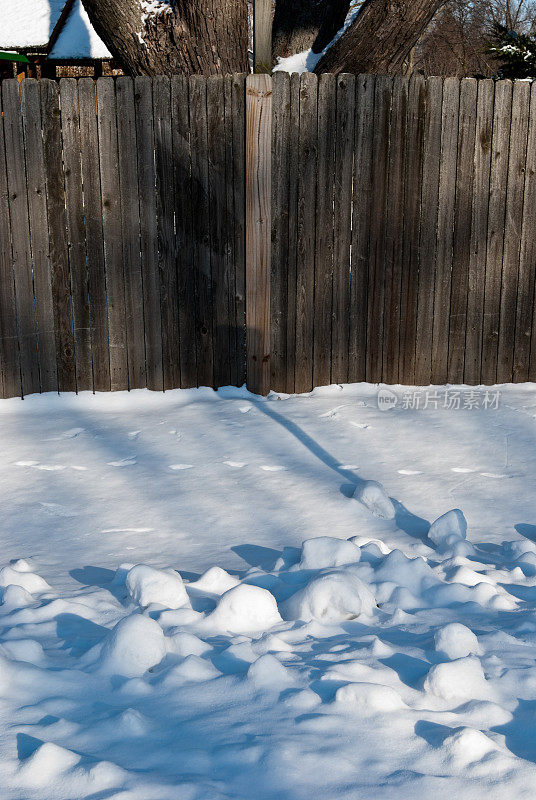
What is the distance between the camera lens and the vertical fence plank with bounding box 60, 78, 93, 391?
498 centimetres

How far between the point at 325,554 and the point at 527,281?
3434mm

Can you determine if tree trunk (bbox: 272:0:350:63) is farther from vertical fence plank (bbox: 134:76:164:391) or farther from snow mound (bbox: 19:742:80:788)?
snow mound (bbox: 19:742:80:788)

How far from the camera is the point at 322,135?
17.1 feet

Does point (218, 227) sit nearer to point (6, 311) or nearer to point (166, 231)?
point (166, 231)

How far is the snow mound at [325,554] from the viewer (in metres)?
2.99

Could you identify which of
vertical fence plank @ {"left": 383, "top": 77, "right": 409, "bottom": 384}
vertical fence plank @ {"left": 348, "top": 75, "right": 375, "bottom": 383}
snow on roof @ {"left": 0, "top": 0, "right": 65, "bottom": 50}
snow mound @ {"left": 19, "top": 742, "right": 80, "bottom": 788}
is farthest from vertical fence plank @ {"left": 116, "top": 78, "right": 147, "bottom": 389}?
snow on roof @ {"left": 0, "top": 0, "right": 65, "bottom": 50}

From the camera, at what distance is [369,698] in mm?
1977

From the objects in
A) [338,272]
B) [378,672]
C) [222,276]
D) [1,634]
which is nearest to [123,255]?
[222,276]

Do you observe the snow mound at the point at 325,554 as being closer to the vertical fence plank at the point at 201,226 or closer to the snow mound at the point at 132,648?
the snow mound at the point at 132,648

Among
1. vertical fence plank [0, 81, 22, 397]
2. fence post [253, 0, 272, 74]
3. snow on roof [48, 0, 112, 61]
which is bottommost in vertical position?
vertical fence plank [0, 81, 22, 397]

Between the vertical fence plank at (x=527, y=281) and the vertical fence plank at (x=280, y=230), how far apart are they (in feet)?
5.55

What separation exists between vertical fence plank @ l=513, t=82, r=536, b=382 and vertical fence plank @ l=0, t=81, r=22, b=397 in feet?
11.4

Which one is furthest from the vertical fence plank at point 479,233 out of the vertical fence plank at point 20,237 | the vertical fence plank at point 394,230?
the vertical fence plank at point 20,237

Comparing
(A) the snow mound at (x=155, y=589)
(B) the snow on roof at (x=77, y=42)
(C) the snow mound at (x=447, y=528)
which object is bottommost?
(C) the snow mound at (x=447, y=528)
